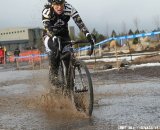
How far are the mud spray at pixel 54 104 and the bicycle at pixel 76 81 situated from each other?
12 cm

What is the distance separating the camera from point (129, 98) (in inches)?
366

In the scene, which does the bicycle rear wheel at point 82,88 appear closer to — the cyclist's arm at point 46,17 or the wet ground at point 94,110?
the wet ground at point 94,110

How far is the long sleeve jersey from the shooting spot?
316 inches

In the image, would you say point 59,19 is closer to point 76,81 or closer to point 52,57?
point 52,57

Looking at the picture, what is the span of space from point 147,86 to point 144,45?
34061 mm

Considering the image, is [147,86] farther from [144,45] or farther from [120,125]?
[144,45]

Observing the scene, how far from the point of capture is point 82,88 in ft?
24.5

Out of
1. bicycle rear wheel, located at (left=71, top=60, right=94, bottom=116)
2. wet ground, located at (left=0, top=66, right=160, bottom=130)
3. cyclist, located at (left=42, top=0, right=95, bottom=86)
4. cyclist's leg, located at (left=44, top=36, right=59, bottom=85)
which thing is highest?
cyclist, located at (left=42, top=0, right=95, bottom=86)

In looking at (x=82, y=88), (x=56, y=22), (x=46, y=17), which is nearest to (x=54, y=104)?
(x=82, y=88)

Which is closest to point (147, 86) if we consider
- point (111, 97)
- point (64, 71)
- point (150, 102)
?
point (111, 97)

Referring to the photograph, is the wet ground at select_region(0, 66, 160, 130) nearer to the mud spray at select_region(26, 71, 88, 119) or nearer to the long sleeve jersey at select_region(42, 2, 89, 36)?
the mud spray at select_region(26, 71, 88, 119)

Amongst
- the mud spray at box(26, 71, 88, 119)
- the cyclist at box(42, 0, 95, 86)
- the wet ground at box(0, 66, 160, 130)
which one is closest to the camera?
the wet ground at box(0, 66, 160, 130)

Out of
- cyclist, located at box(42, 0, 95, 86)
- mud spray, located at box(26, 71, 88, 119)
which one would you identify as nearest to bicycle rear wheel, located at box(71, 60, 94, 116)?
mud spray, located at box(26, 71, 88, 119)

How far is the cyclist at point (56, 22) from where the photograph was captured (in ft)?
26.2
